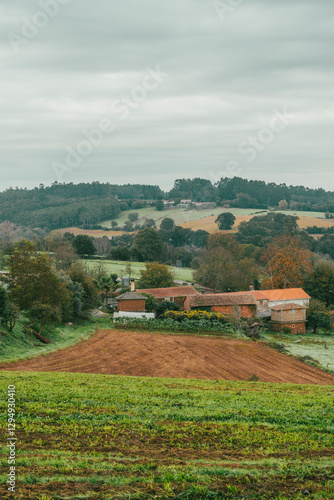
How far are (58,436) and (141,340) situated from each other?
1199 inches

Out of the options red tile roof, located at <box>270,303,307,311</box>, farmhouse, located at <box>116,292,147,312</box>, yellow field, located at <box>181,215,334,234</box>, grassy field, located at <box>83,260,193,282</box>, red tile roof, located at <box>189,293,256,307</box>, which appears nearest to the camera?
red tile roof, located at <box>270,303,307,311</box>

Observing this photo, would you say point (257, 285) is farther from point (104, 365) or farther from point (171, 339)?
point (104, 365)

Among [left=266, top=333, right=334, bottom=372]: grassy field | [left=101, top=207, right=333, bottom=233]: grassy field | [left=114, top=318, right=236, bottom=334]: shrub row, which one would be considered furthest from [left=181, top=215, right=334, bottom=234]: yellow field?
[left=114, top=318, right=236, bottom=334]: shrub row

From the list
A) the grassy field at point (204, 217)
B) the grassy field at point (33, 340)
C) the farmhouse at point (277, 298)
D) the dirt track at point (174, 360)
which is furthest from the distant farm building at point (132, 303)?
the grassy field at point (204, 217)

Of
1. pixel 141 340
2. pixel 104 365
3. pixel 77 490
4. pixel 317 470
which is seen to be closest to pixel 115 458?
pixel 77 490

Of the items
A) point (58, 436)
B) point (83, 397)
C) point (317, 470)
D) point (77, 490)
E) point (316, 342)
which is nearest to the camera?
point (77, 490)

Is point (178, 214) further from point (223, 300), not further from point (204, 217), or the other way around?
point (223, 300)

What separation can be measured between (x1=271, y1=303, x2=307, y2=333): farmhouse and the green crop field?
3726 centimetres

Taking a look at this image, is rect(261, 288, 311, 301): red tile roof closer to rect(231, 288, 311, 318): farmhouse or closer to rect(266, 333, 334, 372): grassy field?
rect(231, 288, 311, 318): farmhouse

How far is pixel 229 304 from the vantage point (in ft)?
191

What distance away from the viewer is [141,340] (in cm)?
4212

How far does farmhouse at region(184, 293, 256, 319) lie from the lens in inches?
2290

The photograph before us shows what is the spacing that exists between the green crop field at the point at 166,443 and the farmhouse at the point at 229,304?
38.2 metres

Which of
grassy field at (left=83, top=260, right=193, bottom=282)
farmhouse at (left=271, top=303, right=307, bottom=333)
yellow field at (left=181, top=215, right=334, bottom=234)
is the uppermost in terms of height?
yellow field at (left=181, top=215, right=334, bottom=234)
